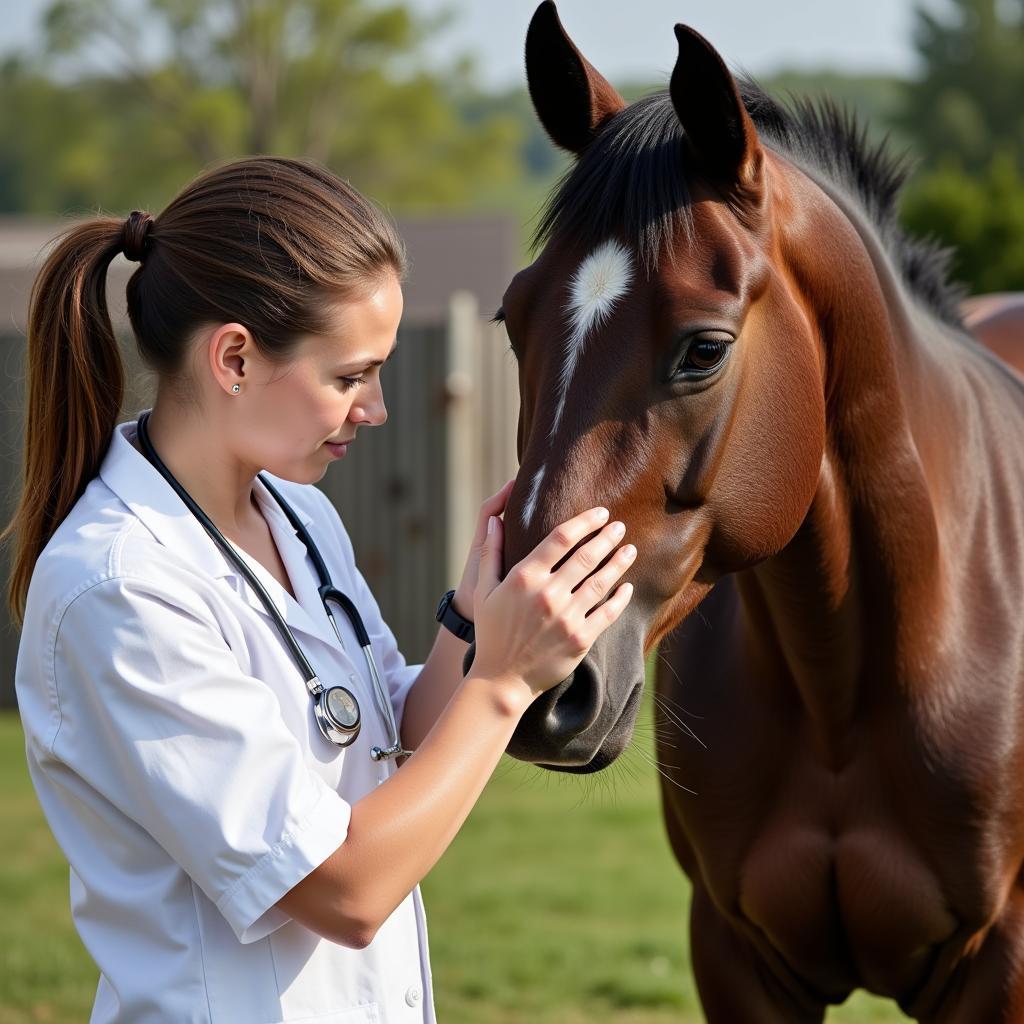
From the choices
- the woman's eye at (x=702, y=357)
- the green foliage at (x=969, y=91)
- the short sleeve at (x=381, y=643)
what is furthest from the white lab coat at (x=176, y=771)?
the green foliage at (x=969, y=91)

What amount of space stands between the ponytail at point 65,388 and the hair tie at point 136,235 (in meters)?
0.01

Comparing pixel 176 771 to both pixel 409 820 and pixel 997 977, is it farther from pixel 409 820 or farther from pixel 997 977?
pixel 997 977

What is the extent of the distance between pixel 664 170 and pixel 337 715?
0.87m

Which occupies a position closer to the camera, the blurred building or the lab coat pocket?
the lab coat pocket

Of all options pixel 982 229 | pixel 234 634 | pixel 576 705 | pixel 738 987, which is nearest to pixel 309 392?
pixel 234 634

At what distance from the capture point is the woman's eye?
1795mm

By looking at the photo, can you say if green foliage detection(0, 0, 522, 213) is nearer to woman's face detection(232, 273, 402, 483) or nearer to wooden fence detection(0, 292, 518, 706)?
wooden fence detection(0, 292, 518, 706)

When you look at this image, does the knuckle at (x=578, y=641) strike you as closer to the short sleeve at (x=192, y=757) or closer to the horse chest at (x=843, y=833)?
the short sleeve at (x=192, y=757)

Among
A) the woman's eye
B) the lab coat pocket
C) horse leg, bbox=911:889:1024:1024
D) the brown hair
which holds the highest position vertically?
the brown hair

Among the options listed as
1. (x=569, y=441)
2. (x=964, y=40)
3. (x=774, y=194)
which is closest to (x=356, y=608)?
(x=569, y=441)

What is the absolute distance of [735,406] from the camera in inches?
73.2

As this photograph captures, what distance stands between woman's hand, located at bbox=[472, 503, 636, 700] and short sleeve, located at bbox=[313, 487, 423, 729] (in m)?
0.56

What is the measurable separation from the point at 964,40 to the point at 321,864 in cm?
5671

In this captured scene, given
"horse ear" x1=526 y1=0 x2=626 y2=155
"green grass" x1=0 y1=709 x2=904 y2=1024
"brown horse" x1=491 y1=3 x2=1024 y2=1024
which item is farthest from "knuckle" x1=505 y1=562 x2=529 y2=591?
"green grass" x1=0 y1=709 x2=904 y2=1024
